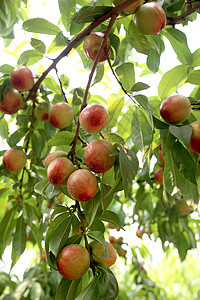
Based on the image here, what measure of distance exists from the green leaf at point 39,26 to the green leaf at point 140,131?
0.43m

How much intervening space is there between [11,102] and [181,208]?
1.04 m

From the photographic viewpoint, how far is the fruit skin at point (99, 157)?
30.7 inches

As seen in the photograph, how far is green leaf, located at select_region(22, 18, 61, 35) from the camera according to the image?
1097 millimetres

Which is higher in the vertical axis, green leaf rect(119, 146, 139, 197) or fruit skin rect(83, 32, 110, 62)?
fruit skin rect(83, 32, 110, 62)

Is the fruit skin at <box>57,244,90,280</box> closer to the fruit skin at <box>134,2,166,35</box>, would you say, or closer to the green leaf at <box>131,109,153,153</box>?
the green leaf at <box>131,109,153,153</box>

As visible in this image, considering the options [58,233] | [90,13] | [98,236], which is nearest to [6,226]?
[58,233]

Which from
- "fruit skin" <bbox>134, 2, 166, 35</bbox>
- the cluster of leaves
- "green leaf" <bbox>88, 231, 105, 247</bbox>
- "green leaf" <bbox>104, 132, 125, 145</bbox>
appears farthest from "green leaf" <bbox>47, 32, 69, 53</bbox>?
"green leaf" <bbox>88, 231, 105, 247</bbox>

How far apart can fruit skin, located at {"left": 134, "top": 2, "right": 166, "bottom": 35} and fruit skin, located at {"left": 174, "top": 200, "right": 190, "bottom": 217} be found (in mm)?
1032

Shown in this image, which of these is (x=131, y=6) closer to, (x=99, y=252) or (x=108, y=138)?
(x=108, y=138)

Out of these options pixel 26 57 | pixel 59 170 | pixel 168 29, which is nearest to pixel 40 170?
pixel 26 57

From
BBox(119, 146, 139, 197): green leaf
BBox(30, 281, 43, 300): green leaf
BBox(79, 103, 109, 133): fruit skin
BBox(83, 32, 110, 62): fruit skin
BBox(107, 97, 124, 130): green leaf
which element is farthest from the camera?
BBox(30, 281, 43, 300): green leaf

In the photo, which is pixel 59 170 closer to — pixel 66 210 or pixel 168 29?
pixel 66 210

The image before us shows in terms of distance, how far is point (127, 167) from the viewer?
0.75 meters

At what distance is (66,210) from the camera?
0.89 metres
